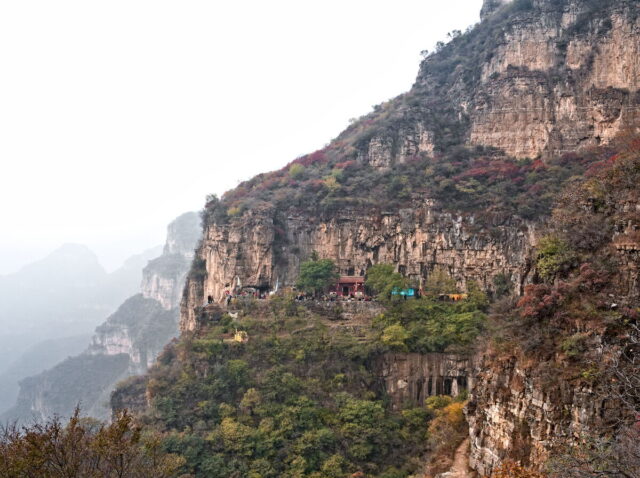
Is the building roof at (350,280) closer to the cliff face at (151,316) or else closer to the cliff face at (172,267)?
the cliff face at (151,316)

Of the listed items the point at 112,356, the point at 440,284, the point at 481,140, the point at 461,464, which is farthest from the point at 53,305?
the point at 461,464

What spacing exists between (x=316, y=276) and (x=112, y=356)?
6394 cm

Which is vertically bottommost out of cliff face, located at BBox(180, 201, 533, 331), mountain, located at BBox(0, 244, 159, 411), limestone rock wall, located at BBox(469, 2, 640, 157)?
mountain, located at BBox(0, 244, 159, 411)

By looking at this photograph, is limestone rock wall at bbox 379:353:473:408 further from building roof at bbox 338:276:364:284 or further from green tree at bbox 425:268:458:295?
building roof at bbox 338:276:364:284

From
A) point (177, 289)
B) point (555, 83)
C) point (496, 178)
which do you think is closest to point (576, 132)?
point (555, 83)

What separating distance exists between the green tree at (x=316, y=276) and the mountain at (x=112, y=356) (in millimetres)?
45341

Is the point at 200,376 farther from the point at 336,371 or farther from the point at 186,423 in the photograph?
the point at 336,371

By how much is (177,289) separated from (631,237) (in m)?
88.0

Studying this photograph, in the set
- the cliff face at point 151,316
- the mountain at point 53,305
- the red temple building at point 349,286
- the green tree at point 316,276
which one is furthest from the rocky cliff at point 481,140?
the mountain at point 53,305

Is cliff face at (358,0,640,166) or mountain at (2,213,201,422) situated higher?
cliff face at (358,0,640,166)

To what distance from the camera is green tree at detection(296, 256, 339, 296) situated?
99.2ft

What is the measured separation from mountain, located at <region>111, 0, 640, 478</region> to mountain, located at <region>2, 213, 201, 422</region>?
38584mm

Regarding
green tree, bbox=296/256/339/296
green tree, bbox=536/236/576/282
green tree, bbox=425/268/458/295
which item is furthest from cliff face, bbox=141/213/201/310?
green tree, bbox=536/236/576/282

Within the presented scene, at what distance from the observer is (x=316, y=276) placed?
30547 mm
